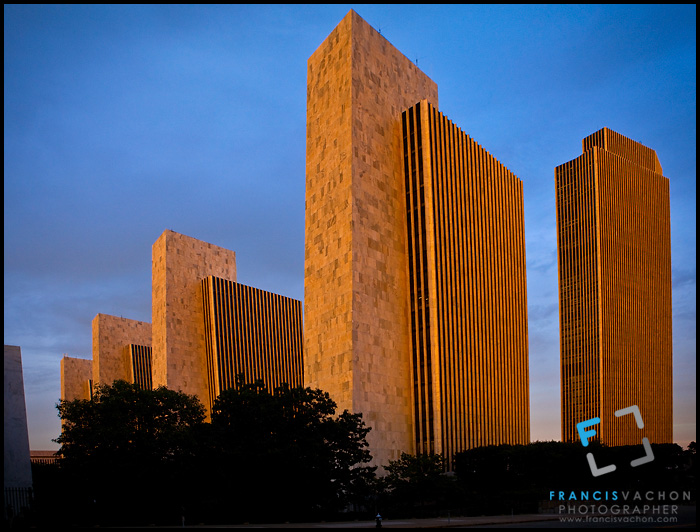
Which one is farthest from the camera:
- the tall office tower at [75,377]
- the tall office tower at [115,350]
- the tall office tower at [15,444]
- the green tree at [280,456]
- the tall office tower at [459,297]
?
the tall office tower at [75,377]

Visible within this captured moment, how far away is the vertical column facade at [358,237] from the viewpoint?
2633 inches

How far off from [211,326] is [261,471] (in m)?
62.8

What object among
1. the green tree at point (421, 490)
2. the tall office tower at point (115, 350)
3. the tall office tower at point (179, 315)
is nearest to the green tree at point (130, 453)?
the green tree at point (421, 490)

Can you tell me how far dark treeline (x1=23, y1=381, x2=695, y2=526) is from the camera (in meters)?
45.2

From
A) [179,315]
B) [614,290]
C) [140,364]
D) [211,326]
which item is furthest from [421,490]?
[614,290]

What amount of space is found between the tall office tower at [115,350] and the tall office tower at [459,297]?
256 feet

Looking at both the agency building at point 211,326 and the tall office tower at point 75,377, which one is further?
the tall office tower at point 75,377

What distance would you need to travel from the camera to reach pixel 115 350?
138 metres

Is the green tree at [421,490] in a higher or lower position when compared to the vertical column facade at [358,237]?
lower

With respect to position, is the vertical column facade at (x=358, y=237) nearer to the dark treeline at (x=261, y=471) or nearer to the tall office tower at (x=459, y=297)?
the tall office tower at (x=459, y=297)

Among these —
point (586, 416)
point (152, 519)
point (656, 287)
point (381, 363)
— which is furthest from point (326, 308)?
point (656, 287)

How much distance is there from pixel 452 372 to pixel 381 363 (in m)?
9.50

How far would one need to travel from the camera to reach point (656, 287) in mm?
177500

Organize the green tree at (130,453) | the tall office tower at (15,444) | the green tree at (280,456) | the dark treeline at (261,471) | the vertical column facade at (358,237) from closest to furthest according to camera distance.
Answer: the tall office tower at (15,444) < the green tree at (280,456) < the dark treeline at (261,471) < the green tree at (130,453) < the vertical column facade at (358,237)
